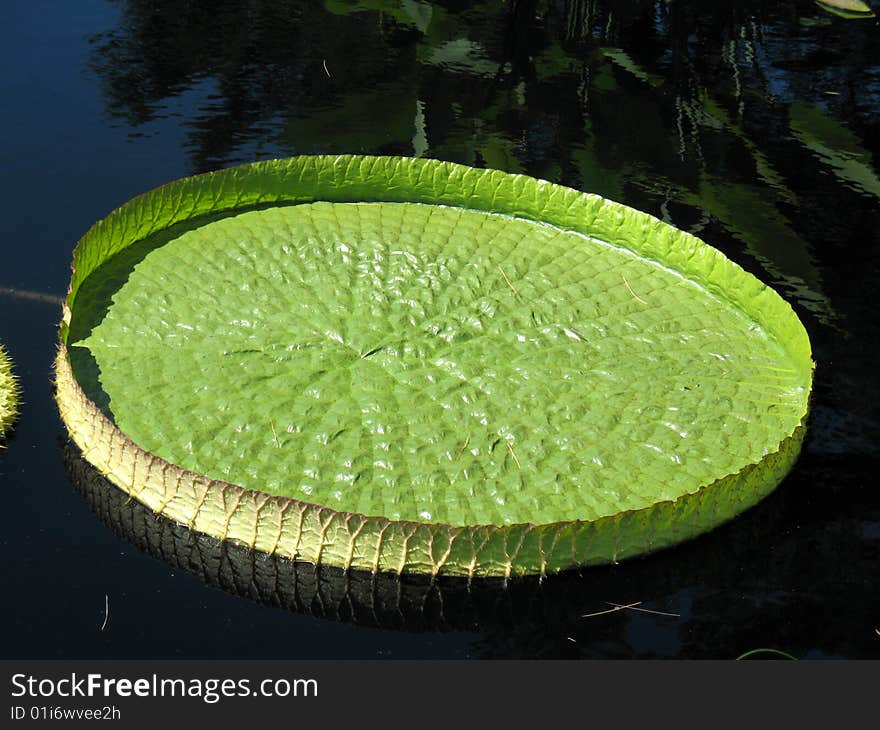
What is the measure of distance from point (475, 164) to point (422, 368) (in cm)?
138

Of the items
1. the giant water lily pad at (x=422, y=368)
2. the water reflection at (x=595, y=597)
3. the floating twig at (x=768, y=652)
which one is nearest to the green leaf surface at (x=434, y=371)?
the giant water lily pad at (x=422, y=368)

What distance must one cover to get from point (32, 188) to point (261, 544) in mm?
1835

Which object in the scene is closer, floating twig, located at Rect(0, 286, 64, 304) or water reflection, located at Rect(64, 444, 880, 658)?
water reflection, located at Rect(64, 444, 880, 658)

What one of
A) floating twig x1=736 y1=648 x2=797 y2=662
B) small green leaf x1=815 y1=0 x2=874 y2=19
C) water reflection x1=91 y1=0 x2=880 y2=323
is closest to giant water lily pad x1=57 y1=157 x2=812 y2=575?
floating twig x1=736 y1=648 x2=797 y2=662

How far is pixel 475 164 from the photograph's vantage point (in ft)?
12.9

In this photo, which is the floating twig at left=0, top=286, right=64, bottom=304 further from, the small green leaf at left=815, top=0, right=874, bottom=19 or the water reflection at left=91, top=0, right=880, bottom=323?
the small green leaf at left=815, top=0, right=874, bottom=19

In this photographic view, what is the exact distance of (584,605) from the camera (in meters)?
2.36

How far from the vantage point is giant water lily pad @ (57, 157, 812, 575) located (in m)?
2.41

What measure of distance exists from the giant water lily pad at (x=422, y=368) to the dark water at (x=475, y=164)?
11cm

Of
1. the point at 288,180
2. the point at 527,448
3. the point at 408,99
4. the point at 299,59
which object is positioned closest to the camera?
the point at 527,448

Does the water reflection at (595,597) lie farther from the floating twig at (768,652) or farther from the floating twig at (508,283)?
the floating twig at (508,283)

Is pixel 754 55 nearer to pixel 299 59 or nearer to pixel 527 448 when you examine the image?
pixel 299 59

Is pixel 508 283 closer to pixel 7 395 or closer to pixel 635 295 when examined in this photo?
pixel 635 295

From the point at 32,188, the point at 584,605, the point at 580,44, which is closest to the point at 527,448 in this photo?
the point at 584,605
